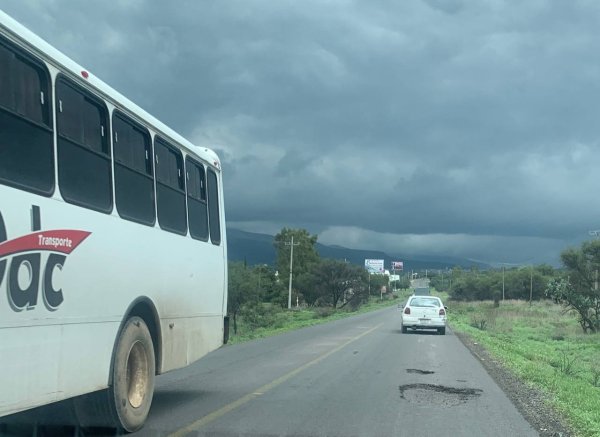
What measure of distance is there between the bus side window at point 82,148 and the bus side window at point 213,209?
3.75 m

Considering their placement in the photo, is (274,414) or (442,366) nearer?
(274,414)

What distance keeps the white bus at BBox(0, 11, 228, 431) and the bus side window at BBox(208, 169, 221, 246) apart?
72 cm

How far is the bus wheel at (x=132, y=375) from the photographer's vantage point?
730 centimetres

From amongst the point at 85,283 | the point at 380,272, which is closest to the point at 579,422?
the point at 85,283

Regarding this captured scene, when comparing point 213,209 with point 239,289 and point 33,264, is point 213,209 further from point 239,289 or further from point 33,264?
point 239,289

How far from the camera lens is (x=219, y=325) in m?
11.0

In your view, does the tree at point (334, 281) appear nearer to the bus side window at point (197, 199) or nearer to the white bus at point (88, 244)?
the bus side window at point (197, 199)

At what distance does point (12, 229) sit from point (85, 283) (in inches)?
56.3

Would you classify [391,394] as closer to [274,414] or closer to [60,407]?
[274,414]

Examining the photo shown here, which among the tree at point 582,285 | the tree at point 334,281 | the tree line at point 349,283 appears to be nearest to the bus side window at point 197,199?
the tree line at point 349,283

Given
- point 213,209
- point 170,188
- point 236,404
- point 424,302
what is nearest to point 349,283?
point 424,302

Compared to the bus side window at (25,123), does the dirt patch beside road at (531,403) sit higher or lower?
lower

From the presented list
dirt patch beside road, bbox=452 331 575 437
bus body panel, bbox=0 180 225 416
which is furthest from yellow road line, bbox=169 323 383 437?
dirt patch beside road, bbox=452 331 575 437

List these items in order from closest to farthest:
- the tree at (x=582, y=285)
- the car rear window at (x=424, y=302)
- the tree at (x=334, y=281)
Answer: the car rear window at (x=424, y=302)
the tree at (x=582, y=285)
the tree at (x=334, y=281)
